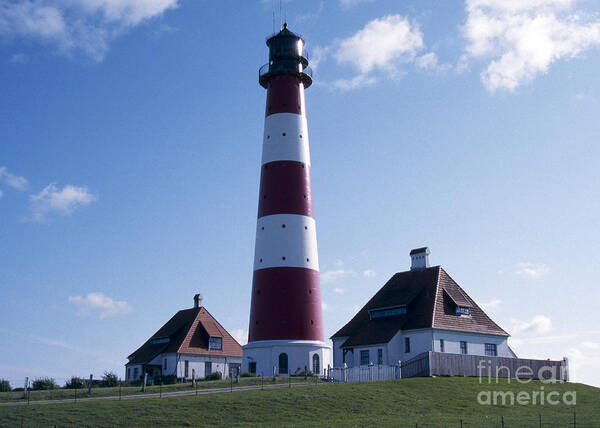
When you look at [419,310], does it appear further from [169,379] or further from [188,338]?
[188,338]

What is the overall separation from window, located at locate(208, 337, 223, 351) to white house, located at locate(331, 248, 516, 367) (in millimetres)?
12400

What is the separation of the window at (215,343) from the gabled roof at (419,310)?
1233cm

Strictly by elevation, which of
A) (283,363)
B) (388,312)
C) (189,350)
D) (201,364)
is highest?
(388,312)

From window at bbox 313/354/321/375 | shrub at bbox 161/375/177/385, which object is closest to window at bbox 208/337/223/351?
shrub at bbox 161/375/177/385

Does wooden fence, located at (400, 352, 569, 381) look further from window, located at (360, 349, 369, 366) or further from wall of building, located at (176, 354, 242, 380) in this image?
wall of building, located at (176, 354, 242, 380)

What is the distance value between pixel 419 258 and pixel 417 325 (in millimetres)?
8128

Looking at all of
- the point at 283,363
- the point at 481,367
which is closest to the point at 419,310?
the point at 481,367

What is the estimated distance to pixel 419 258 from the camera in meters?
53.3

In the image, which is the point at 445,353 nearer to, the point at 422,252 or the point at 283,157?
the point at 422,252

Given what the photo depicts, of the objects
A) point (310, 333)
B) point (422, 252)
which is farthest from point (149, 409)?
point (422, 252)

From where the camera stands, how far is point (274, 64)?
5234cm

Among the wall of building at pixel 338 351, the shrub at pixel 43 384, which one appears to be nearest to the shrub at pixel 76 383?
the shrub at pixel 43 384

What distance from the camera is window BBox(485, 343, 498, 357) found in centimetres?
4947

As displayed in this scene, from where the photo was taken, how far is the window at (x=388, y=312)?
4903 centimetres
